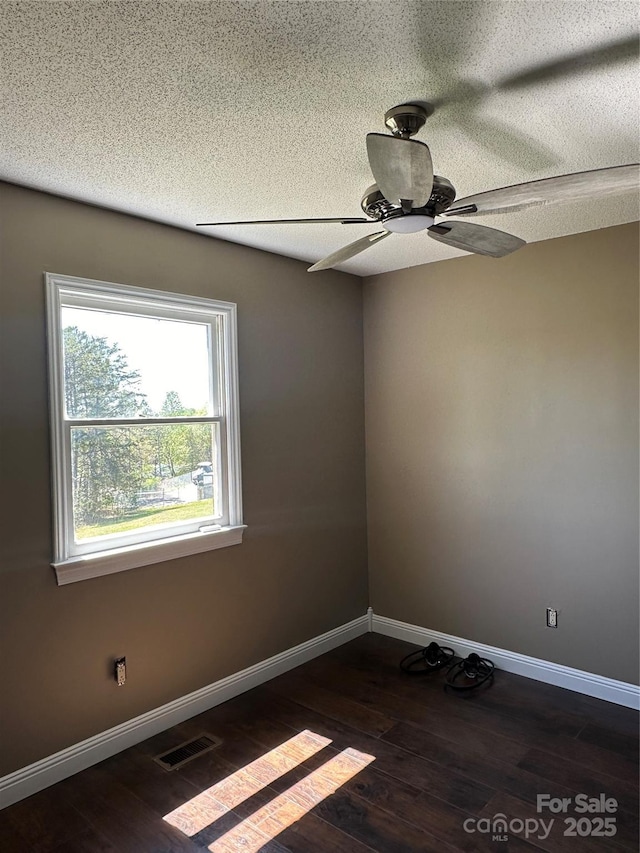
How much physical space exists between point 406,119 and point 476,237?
1.59ft

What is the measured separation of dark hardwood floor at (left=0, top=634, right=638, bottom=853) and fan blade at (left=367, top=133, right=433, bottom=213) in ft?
7.31

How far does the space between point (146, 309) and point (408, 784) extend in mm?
2490

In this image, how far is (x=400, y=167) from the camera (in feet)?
→ 5.07

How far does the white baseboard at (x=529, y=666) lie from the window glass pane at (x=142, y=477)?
5.40ft

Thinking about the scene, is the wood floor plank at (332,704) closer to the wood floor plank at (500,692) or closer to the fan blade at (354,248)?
the wood floor plank at (500,692)

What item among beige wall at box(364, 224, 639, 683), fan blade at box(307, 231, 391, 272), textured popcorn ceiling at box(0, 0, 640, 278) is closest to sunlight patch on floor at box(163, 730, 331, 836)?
beige wall at box(364, 224, 639, 683)

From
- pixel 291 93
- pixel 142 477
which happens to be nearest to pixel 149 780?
pixel 142 477

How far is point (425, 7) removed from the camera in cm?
139

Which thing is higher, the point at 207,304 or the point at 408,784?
the point at 207,304

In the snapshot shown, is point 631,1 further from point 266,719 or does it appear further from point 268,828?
point 266,719

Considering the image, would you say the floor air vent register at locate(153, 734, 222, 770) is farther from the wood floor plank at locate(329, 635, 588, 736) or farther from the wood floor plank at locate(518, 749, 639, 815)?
the wood floor plank at locate(518, 749, 639, 815)

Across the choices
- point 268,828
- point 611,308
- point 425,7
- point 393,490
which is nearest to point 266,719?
point 268,828

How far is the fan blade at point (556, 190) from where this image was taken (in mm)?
1543

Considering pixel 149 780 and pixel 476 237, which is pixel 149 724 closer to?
pixel 149 780
